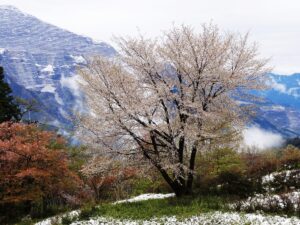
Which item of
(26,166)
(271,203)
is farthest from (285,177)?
(26,166)

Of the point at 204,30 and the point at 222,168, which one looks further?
the point at 222,168

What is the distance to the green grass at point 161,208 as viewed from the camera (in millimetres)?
25297

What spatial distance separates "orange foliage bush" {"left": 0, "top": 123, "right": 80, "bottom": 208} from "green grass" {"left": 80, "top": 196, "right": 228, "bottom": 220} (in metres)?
8.95

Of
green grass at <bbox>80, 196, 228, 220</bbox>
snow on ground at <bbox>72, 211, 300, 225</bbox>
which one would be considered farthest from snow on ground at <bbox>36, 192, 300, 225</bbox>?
green grass at <bbox>80, 196, 228, 220</bbox>

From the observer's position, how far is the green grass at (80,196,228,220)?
25.3 metres

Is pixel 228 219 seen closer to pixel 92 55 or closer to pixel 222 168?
pixel 92 55

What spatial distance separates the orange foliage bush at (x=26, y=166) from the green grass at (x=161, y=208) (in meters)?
8.95

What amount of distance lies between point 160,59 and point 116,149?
6.75 meters

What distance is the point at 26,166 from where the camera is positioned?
1457 inches

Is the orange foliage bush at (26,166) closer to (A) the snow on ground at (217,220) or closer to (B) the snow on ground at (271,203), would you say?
(A) the snow on ground at (217,220)

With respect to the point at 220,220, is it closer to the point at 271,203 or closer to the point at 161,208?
the point at 271,203

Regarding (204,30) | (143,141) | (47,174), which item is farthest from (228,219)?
(47,174)

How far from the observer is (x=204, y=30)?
3119 cm

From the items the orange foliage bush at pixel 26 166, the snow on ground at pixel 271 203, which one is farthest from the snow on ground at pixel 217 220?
the orange foliage bush at pixel 26 166
